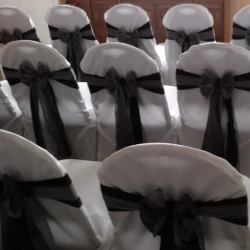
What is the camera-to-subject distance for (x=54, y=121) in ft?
7.22

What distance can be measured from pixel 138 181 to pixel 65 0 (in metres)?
4.94

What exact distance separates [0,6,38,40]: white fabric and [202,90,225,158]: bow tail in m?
2.15

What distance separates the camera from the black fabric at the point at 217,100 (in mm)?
1646

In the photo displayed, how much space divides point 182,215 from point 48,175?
15.2 inches

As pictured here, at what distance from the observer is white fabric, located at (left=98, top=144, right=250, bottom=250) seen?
0.91 meters

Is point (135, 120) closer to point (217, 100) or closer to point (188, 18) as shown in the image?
point (217, 100)

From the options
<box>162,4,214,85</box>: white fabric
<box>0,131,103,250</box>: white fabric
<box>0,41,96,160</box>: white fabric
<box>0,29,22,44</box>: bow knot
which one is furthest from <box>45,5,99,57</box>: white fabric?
<box>0,131,103,250</box>: white fabric

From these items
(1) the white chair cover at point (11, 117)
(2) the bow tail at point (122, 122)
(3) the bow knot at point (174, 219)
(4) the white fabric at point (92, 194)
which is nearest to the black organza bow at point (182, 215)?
(3) the bow knot at point (174, 219)

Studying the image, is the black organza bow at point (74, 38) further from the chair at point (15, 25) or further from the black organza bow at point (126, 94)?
the black organza bow at point (126, 94)

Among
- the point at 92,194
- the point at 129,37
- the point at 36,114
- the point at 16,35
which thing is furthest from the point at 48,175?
the point at 16,35

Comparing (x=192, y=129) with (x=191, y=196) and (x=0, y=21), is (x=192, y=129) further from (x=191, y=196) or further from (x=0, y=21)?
(x=0, y=21)

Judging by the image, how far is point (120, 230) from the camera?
3.84 feet

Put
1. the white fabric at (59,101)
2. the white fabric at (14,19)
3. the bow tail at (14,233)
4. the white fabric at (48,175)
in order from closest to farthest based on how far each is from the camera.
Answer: the white fabric at (48,175) < the bow tail at (14,233) < the white fabric at (59,101) < the white fabric at (14,19)

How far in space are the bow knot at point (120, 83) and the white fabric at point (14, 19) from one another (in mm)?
1817
